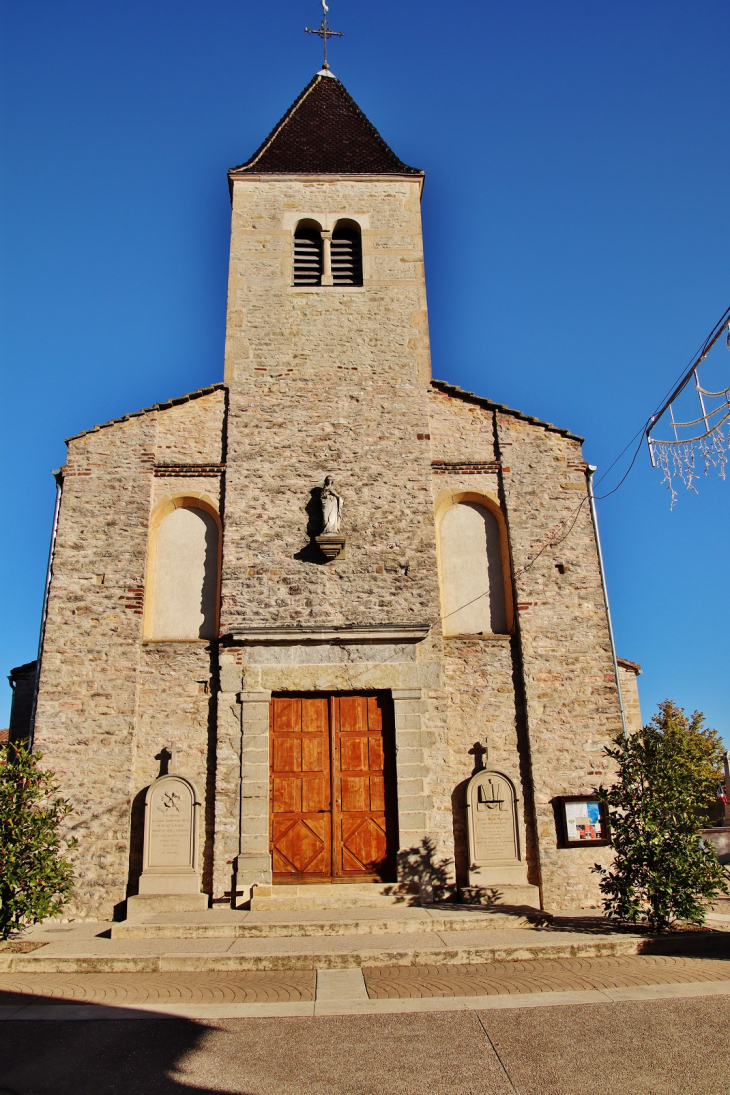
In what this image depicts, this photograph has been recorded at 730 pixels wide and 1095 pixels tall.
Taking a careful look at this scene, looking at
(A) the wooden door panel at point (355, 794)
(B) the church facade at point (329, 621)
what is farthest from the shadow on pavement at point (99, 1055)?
(A) the wooden door panel at point (355, 794)

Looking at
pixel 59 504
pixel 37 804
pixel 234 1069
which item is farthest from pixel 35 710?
pixel 234 1069

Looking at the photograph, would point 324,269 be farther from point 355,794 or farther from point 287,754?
point 355,794

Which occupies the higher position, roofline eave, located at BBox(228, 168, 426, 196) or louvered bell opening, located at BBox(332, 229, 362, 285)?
roofline eave, located at BBox(228, 168, 426, 196)

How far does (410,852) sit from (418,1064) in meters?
4.67

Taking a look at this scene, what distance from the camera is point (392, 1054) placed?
5008 millimetres

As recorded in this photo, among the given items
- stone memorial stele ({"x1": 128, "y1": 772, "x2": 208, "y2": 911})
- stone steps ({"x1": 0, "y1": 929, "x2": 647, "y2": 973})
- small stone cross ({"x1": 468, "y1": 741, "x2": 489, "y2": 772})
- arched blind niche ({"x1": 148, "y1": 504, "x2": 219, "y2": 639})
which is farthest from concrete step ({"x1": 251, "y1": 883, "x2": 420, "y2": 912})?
arched blind niche ({"x1": 148, "y1": 504, "x2": 219, "y2": 639})

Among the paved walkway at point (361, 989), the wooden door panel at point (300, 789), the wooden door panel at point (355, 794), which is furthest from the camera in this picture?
the wooden door panel at point (355, 794)

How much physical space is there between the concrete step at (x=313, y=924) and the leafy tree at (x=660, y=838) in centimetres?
118

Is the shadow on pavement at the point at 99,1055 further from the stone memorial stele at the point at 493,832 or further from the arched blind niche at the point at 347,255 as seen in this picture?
the arched blind niche at the point at 347,255

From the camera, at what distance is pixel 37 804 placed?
9602 millimetres

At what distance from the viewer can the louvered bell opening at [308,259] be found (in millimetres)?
12867

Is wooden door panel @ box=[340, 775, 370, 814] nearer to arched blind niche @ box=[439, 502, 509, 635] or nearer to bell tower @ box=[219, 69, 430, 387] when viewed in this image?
arched blind niche @ box=[439, 502, 509, 635]

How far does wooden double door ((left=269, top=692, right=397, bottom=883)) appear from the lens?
9602 mm

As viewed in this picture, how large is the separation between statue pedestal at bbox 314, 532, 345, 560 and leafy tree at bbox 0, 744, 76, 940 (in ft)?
15.3
